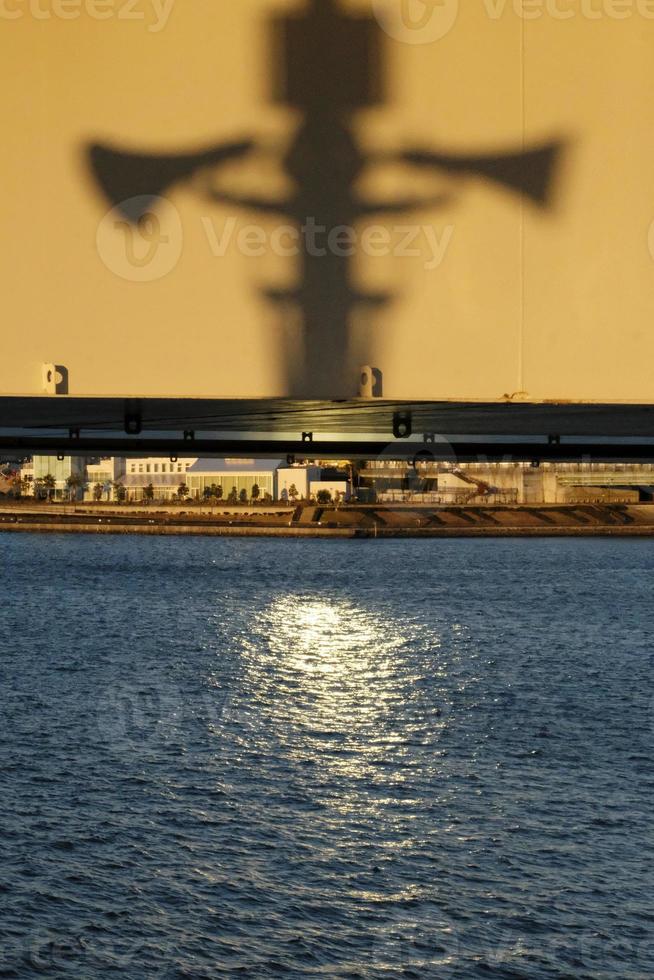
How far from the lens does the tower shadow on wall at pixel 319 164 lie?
5.10 metres

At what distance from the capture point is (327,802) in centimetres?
2844

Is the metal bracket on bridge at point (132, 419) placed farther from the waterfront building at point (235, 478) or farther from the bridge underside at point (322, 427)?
the waterfront building at point (235, 478)

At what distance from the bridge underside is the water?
10328 millimetres

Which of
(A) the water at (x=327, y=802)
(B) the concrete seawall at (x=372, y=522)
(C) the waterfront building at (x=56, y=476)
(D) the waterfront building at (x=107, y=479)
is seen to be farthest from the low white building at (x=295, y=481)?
(A) the water at (x=327, y=802)

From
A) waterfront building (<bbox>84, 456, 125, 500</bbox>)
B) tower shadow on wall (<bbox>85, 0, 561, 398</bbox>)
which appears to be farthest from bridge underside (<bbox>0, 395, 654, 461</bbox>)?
waterfront building (<bbox>84, 456, 125, 500</bbox>)

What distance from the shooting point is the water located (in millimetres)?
20734

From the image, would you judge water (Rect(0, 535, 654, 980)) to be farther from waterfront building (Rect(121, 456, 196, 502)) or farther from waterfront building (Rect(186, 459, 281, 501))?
waterfront building (Rect(121, 456, 196, 502))

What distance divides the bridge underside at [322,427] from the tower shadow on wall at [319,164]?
47cm

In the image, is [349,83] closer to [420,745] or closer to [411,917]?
[411,917]

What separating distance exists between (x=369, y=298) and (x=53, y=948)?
1821 centimetres

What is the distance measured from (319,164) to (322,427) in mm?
3610

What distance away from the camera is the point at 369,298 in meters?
5.21

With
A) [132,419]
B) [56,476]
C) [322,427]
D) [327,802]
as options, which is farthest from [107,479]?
[132,419]

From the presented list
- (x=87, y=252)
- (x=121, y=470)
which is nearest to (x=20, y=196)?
(x=87, y=252)
